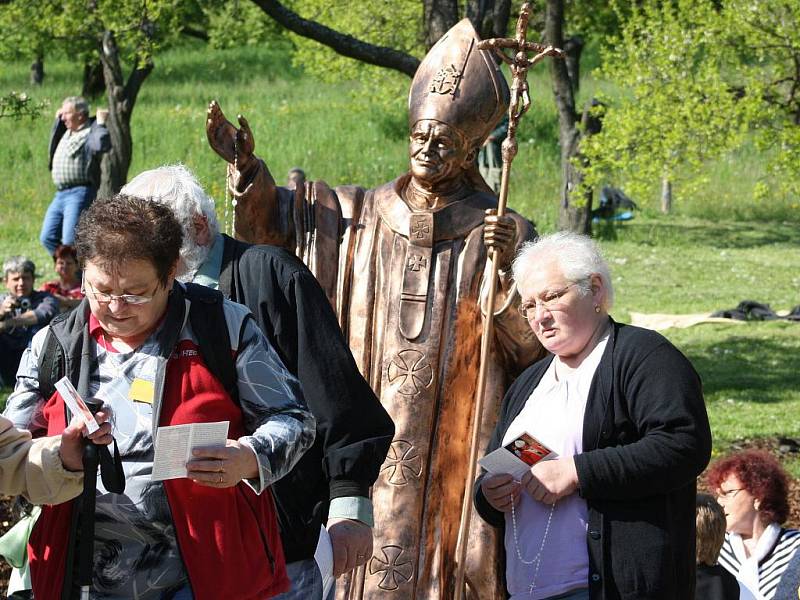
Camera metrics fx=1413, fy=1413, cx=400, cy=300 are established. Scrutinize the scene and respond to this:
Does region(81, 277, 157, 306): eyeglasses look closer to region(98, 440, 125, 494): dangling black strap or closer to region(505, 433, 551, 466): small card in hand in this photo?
region(98, 440, 125, 494): dangling black strap

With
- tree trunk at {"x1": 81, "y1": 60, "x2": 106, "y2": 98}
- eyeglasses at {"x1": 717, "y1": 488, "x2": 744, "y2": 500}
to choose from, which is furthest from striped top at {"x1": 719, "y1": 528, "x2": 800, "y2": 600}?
tree trunk at {"x1": 81, "y1": 60, "x2": 106, "y2": 98}

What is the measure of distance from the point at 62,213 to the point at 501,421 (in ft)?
35.7

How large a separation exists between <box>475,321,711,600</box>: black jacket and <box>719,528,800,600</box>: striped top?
1.62 metres

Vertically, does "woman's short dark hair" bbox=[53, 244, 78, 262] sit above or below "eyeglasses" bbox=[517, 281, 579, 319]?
above

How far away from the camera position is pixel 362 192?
5.63 m

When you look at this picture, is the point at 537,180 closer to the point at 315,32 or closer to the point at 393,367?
the point at 315,32

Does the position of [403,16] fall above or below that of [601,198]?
above

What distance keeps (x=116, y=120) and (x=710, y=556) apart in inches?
586

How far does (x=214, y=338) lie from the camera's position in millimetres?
3189

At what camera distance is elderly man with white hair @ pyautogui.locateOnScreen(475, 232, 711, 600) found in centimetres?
378

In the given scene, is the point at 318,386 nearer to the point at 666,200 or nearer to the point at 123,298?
the point at 123,298

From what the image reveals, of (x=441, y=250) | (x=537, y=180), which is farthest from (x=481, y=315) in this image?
(x=537, y=180)

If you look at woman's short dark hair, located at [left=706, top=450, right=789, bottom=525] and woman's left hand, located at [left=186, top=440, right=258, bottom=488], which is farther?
woman's short dark hair, located at [left=706, top=450, right=789, bottom=525]

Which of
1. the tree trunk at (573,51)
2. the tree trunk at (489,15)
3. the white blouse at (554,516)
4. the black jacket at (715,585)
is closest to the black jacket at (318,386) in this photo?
the white blouse at (554,516)
